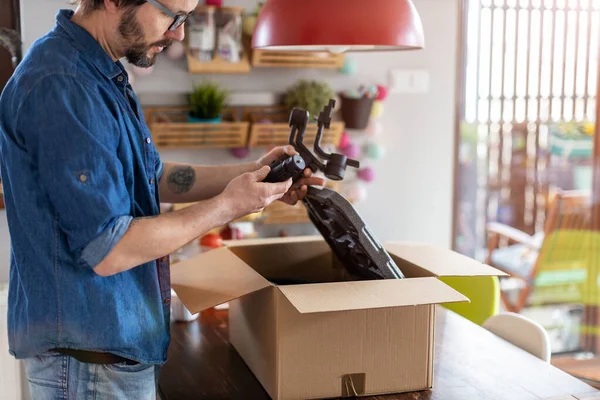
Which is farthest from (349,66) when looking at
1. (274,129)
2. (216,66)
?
(216,66)

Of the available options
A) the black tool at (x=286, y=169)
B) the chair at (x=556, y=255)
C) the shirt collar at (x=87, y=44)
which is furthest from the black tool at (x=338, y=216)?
the chair at (x=556, y=255)

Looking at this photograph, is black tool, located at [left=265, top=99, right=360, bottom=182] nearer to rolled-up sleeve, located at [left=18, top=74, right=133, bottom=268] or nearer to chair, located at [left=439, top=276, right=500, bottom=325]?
rolled-up sleeve, located at [left=18, top=74, right=133, bottom=268]

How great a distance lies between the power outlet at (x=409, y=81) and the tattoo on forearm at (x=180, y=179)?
4.80 feet

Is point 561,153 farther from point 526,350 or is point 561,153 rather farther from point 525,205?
point 526,350

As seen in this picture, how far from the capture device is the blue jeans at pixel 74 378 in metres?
1.25

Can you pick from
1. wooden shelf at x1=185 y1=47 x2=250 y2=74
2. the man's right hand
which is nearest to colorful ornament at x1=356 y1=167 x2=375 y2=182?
wooden shelf at x1=185 y1=47 x2=250 y2=74

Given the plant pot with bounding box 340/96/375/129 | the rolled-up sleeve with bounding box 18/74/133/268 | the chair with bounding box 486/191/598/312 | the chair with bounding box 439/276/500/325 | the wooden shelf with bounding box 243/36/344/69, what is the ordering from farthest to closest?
the chair with bounding box 486/191/598/312 < the plant pot with bounding box 340/96/375/129 < the wooden shelf with bounding box 243/36/344/69 < the chair with bounding box 439/276/500/325 < the rolled-up sleeve with bounding box 18/74/133/268

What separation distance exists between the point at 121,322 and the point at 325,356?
1.24ft

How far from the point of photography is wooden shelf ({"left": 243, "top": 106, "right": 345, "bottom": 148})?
2.71 meters

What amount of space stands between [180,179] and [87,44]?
0.52 metres

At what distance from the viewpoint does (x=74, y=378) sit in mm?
1254

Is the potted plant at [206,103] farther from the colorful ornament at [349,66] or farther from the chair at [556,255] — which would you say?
the chair at [556,255]

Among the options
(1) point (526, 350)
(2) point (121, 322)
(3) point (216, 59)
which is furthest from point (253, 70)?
(2) point (121, 322)

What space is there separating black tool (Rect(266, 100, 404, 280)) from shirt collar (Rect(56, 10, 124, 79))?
369 millimetres
